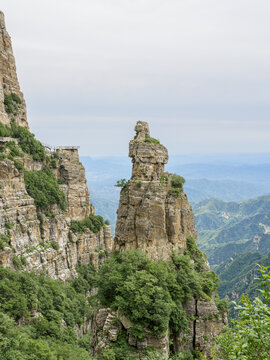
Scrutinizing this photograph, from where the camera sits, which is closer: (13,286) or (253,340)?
(253,340)

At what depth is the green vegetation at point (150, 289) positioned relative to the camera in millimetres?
21859

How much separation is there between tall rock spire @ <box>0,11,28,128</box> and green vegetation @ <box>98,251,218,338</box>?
174ft

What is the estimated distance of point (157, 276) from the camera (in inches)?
955

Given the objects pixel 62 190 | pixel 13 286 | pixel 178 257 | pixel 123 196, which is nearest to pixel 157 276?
pixel 178 257

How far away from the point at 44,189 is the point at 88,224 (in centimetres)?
1871

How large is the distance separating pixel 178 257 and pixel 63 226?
46757 millimetres

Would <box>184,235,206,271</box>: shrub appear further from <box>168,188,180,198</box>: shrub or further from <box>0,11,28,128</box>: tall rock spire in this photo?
<box>0,11,28,128</box>: tall rock spire

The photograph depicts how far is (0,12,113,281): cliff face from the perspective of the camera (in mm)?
51562

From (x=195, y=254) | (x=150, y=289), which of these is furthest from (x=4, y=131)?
(x=150, y=289)

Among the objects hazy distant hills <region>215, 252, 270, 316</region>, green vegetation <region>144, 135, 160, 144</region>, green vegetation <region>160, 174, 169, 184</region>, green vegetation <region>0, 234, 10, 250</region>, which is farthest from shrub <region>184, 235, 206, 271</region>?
hazy distant hills <region>215, 252, 270, 316</region>

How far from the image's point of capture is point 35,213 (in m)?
58.8

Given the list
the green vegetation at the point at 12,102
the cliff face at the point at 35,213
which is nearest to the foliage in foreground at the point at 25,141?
the cliff face at the point at 35,213

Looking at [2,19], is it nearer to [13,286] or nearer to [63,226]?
[63,226]

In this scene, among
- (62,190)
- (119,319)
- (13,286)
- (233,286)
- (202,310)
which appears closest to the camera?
(119,319)
